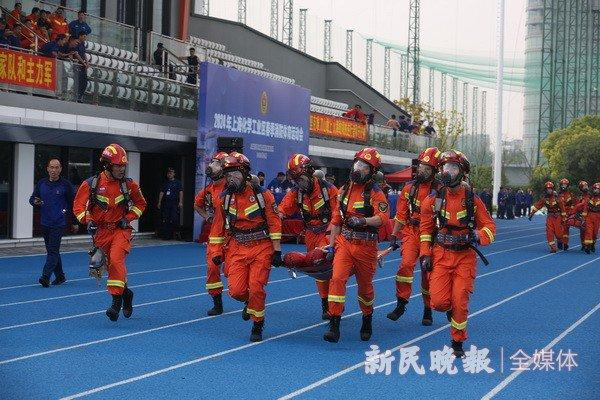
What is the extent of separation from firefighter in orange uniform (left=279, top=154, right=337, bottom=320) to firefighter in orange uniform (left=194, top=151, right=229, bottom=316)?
0.89m

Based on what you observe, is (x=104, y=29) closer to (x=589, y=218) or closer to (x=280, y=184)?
(x=280, y=184)

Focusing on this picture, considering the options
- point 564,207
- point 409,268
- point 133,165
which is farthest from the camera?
point 564,207

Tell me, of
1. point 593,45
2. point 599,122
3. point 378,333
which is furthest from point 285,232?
point 593,45

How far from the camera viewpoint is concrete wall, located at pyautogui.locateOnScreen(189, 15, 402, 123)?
39906 millimetres

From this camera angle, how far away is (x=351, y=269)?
1005 centimetres

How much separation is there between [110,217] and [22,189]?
37.2ft

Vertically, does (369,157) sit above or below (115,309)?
above

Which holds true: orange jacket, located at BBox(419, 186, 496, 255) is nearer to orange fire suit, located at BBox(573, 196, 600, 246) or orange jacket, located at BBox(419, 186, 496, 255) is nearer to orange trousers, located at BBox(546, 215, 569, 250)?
orange trousers, located at BBox(546, 215, 569, 250)

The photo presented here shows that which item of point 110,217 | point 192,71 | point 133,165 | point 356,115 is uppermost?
point 192,71

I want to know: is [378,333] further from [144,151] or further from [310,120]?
[310,120]

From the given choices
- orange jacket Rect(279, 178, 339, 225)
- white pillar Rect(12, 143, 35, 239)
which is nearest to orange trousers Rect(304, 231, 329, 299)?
orange jacket Rect(279, 178, 339, 225)

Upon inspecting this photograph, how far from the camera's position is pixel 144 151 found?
24484 mm

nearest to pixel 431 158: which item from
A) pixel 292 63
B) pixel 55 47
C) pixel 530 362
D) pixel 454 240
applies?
pixel 454 240

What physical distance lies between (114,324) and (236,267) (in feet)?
5.45
